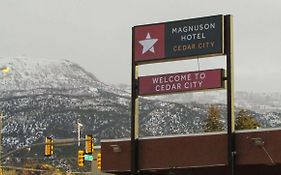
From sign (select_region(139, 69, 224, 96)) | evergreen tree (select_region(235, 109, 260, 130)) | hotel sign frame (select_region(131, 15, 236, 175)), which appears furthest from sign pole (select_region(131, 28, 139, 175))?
evergreen tree (select_region(235, 109, 260, 130))

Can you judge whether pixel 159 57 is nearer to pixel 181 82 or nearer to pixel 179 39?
pixel 179 39

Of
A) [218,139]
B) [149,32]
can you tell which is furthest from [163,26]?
[218,139]

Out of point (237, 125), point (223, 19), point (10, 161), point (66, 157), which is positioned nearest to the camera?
point (223, 19)

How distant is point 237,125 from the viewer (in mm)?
79312

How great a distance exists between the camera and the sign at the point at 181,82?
3114cm

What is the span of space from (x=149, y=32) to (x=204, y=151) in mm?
5940

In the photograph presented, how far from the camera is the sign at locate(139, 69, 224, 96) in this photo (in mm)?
31141

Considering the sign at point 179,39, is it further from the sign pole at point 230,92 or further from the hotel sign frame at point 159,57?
the sign pole at point 230,92

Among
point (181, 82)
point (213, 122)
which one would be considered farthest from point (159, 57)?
point (213, 122)

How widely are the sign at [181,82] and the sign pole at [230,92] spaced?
0.40m

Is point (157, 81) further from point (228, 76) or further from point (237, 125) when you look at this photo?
point (237, 125)

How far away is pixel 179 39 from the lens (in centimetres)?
3250

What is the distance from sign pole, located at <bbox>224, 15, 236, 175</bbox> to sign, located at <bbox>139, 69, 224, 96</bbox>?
40 centimetres

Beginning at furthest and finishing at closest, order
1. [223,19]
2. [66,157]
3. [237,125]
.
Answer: [66,157], [237,125], [223,19]
